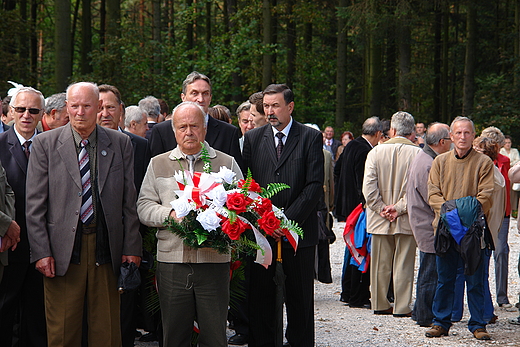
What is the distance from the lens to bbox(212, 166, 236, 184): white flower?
15.7 feet

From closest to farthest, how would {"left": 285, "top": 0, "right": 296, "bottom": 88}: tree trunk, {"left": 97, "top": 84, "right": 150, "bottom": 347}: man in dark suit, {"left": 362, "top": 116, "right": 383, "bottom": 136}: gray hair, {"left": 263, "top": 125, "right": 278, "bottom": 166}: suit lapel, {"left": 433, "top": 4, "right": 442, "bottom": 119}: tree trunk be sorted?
{"left": 97, "top": 84, "right": 150, "bottom": 347}: man in dark suit, {"left": 263, "top": 125, "right": 278, "bottom": 166}: suit lapel, {"left": 362, "top": 116, "right": 383, "bottom": 136}: gray hair, {"left": 285, "top": 0, "right": 296, "bottom": 88}: tree trunk, {"left": 433, "top": 4, "right": 442, "bottom": 119}: tree trunk

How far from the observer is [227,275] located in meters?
5.05

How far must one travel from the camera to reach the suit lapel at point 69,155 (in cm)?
492

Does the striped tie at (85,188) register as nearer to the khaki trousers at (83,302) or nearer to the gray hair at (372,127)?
the khaki trousers at (83,302)

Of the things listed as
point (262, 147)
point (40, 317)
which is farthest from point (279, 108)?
point (40, 317)

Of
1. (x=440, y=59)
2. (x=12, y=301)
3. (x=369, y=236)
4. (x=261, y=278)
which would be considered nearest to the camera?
(x=12, y=301)

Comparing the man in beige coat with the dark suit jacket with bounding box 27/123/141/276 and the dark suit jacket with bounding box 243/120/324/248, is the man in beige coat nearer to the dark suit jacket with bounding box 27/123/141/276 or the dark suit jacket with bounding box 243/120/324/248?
the dark suit jacket with bounding box 243/120/324/248

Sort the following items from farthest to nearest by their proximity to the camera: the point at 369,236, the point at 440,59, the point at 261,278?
the point at 440,59 → the point at 369,236 → the point at 261,278

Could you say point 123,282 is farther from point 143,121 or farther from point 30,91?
point 143,121

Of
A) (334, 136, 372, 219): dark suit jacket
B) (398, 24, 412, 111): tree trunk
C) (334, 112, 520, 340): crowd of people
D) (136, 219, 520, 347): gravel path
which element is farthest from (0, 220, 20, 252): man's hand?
(398, 24, 412, 111): tree trunk

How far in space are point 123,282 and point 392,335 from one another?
12.2ft

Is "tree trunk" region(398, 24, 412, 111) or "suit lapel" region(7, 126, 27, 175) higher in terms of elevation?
"tree trunk" region(398, 24, 412, 111)

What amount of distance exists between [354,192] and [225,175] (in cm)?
505

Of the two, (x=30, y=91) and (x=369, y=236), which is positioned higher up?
(x=30, y=91)
